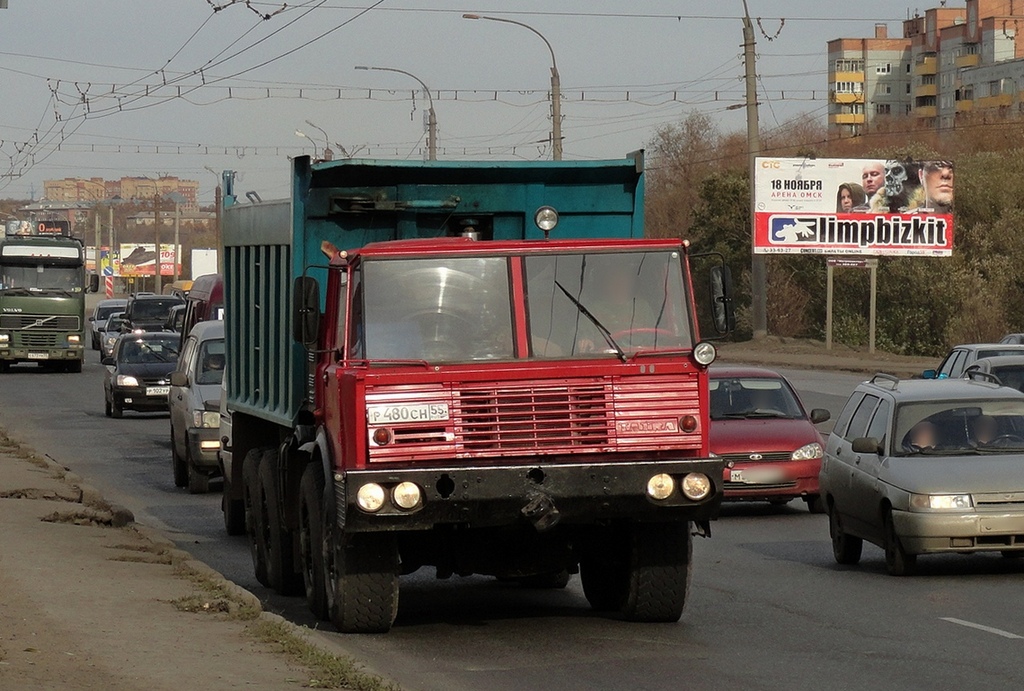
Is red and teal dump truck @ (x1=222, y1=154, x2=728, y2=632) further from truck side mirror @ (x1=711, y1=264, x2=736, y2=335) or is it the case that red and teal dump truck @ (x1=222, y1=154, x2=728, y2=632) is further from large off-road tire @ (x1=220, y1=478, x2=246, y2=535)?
large off-road tire @ (x1=220, y1=478, x2=246, y2=535)

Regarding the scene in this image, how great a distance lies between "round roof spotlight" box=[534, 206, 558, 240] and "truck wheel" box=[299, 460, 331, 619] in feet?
6.37

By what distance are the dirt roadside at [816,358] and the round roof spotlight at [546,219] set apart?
3548cm

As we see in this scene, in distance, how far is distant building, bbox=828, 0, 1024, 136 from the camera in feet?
452

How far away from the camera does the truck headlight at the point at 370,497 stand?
351 inches

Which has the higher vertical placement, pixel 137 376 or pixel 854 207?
pixel 854 207

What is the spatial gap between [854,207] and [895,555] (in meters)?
44.7

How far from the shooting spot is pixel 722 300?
9672 mm

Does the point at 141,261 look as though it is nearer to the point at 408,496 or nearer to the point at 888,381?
the point at 888,381

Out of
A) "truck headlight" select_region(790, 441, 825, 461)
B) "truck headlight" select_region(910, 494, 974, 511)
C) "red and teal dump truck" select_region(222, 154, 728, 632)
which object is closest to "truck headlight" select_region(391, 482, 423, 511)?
"red and teal dump truck" select_region(222, 154, 728, 632)

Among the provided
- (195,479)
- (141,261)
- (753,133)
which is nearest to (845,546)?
(195,479)

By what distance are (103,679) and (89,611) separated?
2.21 metres

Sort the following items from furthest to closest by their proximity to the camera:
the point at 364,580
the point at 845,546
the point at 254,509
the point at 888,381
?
the point at 888,381, the point at 845,546, the point at 254,509, the point at 364,580

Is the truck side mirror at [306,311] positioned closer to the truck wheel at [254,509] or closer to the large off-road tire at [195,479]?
the truck wheel at [254,509]

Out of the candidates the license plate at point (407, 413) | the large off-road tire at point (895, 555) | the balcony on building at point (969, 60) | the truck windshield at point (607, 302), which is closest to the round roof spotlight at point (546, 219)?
the truck windshield at point (607, 302)
